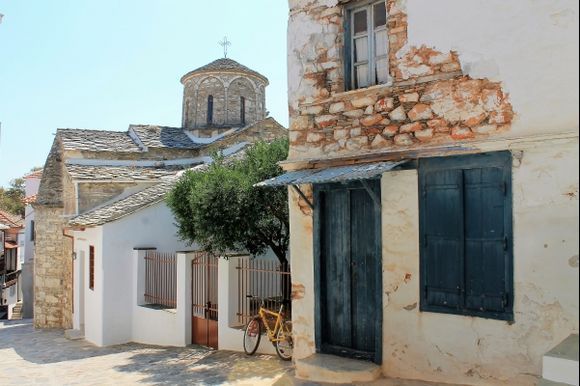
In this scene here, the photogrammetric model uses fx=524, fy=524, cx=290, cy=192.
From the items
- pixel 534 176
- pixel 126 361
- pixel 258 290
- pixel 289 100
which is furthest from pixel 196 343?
pixel 534 176

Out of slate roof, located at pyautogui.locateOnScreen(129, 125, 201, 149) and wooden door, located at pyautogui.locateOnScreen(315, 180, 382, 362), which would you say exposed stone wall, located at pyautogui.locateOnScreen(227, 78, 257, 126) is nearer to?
slate roof, located at pyautogui.locateOnScreen(129, 125, 201, 149)

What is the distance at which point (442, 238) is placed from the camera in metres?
5.47

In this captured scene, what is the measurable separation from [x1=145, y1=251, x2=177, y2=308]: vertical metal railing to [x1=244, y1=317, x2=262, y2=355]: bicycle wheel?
326 centimetres

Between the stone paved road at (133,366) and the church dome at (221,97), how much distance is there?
1238 centimetres

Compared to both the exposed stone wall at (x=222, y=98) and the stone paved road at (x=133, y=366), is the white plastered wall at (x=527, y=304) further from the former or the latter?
the exposed stone wall at (x=222, y=98)

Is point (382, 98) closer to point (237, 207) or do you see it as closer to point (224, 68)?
point (237, 207)

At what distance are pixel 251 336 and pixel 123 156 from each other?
11.9 m

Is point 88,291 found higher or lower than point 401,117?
lower

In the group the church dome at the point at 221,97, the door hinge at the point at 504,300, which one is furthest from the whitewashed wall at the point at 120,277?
the church dome at the point at 221,97

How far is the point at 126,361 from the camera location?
1086 cm

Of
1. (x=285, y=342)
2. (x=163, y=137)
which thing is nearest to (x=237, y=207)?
(x=285, y=342)

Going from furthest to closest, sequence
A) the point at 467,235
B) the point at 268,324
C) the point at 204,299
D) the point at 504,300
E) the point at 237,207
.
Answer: the point at 204,299, the point at 237,207, the point at 268,324, the point at 467,235, the point at 504,300

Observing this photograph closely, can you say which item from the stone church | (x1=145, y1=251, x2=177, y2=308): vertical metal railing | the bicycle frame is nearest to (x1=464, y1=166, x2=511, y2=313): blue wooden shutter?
the bicycle frame

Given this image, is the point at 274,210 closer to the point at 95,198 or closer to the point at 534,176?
the point at 534,176
